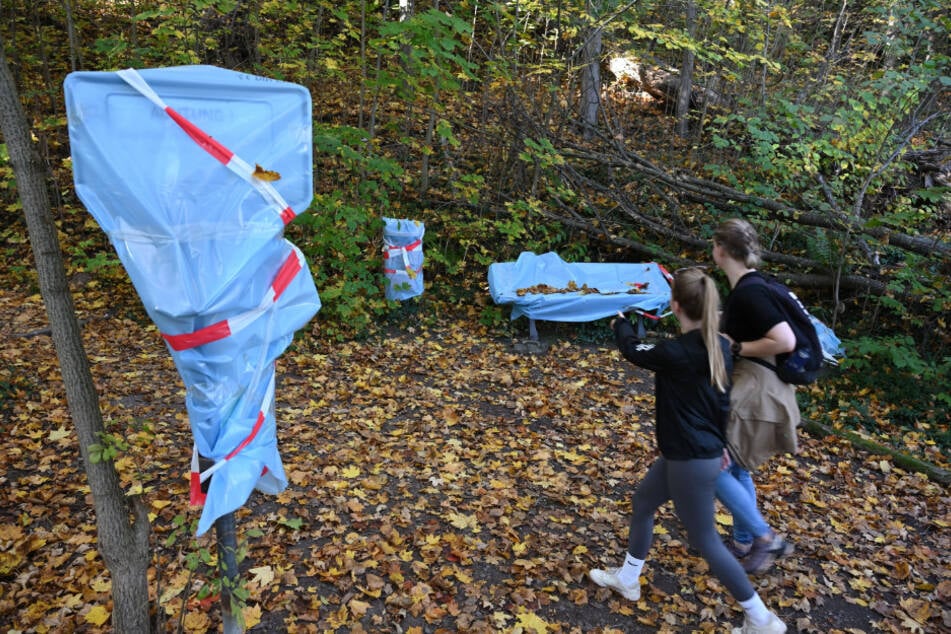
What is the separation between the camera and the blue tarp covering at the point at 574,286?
25.5ft

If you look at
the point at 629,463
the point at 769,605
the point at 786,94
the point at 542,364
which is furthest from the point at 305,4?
the point at 769,605

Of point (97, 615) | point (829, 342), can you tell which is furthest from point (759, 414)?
point (829, 342)

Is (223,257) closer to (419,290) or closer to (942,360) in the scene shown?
(419,290)

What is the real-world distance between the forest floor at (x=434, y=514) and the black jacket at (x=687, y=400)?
3.64 feet

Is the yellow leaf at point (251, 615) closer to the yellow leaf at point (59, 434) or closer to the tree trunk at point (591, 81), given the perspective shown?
the yellow leaf at point (59, 434)

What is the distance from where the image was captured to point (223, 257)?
198 cm

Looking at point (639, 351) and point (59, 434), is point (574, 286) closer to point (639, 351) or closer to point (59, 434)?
point (639, 351)

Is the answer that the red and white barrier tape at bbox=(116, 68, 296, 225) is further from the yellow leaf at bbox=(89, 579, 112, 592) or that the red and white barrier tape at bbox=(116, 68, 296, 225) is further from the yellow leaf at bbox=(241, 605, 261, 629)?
the yellow leaf at bbox=(89, 579, 112, 592)

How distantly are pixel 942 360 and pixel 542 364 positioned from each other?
457cm

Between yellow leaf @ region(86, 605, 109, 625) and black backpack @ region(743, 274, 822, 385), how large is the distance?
357 centimetres

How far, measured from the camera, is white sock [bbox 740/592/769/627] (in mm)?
2943

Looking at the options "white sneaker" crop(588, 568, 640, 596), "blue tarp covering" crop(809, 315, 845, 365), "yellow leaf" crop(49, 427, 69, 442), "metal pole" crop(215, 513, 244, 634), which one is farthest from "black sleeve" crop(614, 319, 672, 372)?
"blue tarp covering" crop(809, 315, 845, 365)

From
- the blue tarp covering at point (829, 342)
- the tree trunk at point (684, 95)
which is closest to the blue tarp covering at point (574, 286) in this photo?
the blue tarp covering at point (829, 342)

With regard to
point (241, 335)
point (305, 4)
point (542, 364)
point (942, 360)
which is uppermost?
point (305, 4)
